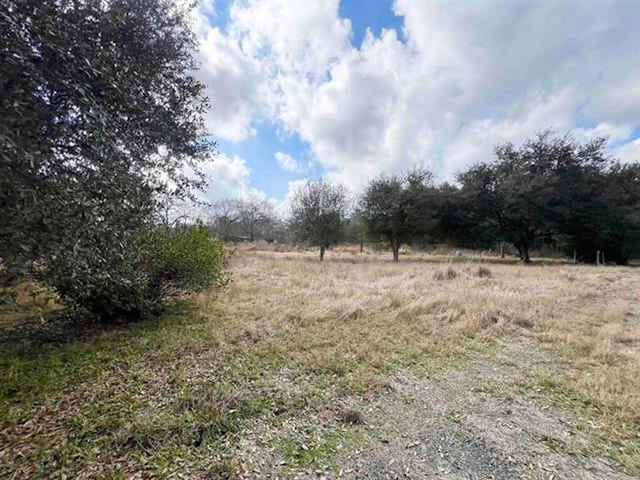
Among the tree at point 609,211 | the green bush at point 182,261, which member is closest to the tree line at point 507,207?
the tree at point 609,211

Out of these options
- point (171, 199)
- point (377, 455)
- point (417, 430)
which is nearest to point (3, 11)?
point (171, 199)

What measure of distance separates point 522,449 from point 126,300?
4.86 m

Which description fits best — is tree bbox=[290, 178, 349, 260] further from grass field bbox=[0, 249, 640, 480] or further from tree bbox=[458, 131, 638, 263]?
grass field bbox=[0, 249, 640, 480]

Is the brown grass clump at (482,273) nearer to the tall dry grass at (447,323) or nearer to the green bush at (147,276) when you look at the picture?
the tall dry grass at (447,323)

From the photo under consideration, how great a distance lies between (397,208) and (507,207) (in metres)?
6.94

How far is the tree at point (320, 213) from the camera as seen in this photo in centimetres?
1917

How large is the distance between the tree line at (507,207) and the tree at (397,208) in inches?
2.6

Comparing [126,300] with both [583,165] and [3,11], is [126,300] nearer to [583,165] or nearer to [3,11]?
[3,11]

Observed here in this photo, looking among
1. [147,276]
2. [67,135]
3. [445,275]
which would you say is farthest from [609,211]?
[67,135]

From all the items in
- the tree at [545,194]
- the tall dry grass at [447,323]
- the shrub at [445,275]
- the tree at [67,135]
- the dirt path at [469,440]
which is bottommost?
the dirt path at [469,440]

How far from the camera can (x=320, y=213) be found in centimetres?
1917

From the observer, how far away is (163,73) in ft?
12.2

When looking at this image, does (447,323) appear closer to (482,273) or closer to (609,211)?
(482,273)

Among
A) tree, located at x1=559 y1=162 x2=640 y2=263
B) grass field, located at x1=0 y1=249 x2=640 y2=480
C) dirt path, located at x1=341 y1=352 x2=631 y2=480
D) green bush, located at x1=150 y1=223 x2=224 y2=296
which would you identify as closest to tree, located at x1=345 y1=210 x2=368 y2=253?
tree, located at x1=559 y1=162 x2=640 y2=263
